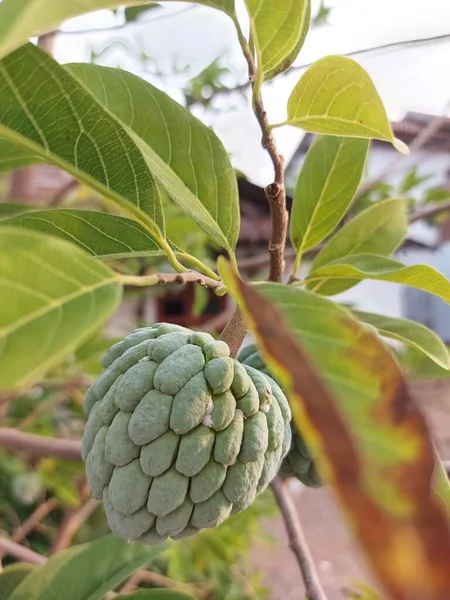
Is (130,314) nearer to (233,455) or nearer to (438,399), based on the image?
(233,455)

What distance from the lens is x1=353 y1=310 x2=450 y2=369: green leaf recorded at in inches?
29.6

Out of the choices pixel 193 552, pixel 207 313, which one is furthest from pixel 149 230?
pixel 207 313

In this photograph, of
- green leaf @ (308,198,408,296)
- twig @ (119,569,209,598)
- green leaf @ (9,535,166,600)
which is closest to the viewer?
green leaf @ (9,535,166,600)

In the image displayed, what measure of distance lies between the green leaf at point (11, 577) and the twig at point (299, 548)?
48 cm

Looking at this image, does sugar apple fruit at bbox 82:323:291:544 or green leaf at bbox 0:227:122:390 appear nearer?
green leaf at bbox 0:227:122:390

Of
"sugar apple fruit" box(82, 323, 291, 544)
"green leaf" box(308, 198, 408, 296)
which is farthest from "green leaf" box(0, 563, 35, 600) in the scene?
"green leaf" box(308, 198, 408, 296)

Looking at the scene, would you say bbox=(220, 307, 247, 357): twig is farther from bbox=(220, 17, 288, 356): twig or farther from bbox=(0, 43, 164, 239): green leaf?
bbox=(0, 43, 164, 239): green leaf

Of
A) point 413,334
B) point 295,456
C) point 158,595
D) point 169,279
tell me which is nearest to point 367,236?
point 413,334

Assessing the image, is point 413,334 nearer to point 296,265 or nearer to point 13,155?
point 296,265

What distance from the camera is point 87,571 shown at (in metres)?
0.93

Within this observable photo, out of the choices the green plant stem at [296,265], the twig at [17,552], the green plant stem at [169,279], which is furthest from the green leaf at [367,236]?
the twig at [17,552]

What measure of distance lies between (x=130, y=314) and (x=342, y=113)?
4127 mm

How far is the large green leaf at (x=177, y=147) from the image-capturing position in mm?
722

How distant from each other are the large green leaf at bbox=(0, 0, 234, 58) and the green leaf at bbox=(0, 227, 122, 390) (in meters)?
0.14
